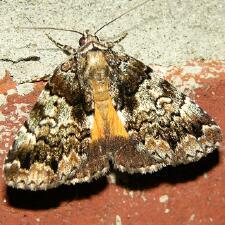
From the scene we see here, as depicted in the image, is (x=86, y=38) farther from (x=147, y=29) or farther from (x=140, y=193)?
(x=140, y=193)

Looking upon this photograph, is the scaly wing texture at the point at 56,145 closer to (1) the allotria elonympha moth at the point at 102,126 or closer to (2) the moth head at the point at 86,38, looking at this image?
(1) the allotria elonympha moth at the point at 102,126

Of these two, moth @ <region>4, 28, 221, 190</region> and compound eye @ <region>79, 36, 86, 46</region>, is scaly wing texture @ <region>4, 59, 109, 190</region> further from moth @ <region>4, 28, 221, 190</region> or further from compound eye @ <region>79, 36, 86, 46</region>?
compound eye @ <region>79, 36, 86, 46</region>

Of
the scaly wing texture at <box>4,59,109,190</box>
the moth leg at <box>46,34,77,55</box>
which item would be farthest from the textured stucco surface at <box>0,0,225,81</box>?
the scaly wing texture at <box>4,59,109,190</box>

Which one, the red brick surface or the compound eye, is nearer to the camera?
the red brick surface

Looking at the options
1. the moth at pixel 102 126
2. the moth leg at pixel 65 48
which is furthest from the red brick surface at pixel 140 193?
the moth leg at pixel 65 48

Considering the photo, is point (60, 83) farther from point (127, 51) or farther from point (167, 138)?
point (167, 138)

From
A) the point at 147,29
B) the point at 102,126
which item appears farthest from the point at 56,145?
the point at 147,29

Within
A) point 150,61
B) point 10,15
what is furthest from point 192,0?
point 10,15
